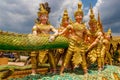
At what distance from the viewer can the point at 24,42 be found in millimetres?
6855

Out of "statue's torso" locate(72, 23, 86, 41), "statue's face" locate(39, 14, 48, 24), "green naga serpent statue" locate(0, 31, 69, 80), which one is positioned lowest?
"green naga serpent statue" locate(0, 31, 69, 80)

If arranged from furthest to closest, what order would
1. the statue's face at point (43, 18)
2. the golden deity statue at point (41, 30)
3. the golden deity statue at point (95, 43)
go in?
the golden deity statue at point (95, 43) < the statue's face at point (43, 18) < the golden deity statue at point (41, 30)

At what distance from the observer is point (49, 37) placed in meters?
7.43

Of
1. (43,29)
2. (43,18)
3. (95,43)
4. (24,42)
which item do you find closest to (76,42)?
(43,29)

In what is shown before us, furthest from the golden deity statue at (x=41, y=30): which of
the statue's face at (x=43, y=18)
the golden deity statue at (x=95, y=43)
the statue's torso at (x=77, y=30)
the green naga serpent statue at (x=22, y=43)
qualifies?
the golden deity statue at (x=95, y=43)

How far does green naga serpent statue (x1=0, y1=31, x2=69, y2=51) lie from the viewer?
21.2ft

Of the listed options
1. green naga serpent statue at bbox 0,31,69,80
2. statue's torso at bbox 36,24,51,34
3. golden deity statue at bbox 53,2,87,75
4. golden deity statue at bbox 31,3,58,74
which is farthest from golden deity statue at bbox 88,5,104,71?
green naga serpent statue at bbox 0,31,69,80

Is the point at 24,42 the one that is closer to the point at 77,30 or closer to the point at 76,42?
the point at 76,42

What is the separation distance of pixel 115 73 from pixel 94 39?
53.2 inches

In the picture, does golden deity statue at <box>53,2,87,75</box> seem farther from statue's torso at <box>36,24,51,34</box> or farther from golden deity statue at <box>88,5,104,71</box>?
golden deity statue at <box>88,5,104,71</box>

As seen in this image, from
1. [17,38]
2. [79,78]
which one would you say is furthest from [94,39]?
[17,38]

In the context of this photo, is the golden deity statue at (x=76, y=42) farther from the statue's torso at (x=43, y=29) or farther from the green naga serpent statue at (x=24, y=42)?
the green naga serpent statue at (x=24, y=42)

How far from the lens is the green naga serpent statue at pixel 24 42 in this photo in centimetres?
646

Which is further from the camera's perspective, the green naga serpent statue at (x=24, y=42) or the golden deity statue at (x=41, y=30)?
the golden deity statue at (x=41, y=30)
